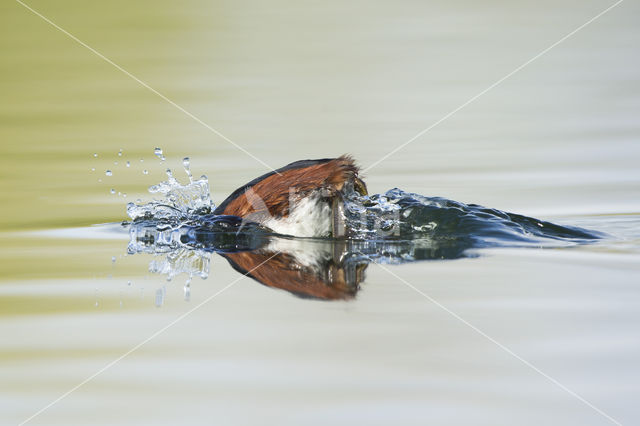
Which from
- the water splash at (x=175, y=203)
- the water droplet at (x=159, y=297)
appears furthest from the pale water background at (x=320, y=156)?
the water splash at (x=175, y=203)

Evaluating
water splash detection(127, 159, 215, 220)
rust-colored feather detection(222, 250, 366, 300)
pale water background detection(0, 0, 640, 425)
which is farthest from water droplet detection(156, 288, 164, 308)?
water splash detection(127, 159, 215, 220)

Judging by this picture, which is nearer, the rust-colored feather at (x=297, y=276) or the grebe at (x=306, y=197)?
the rust-colored feather at (x=297, y=276)

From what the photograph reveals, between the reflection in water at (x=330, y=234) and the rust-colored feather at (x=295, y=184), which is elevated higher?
the rust-colored feather at (x=295, y=184)

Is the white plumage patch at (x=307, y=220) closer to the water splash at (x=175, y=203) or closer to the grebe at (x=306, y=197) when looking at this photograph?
the grebe at (x=306, y=197)


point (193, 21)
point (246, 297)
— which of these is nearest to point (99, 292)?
point (246, 297)

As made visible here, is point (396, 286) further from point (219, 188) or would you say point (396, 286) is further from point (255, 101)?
point (255, 101)

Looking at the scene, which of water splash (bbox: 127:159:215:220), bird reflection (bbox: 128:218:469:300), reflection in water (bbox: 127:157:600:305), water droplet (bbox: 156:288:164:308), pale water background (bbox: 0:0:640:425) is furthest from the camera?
water splash (bbox: 127:159:215:220)

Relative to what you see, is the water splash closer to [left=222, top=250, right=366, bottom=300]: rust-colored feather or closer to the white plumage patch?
the white plumage patch
